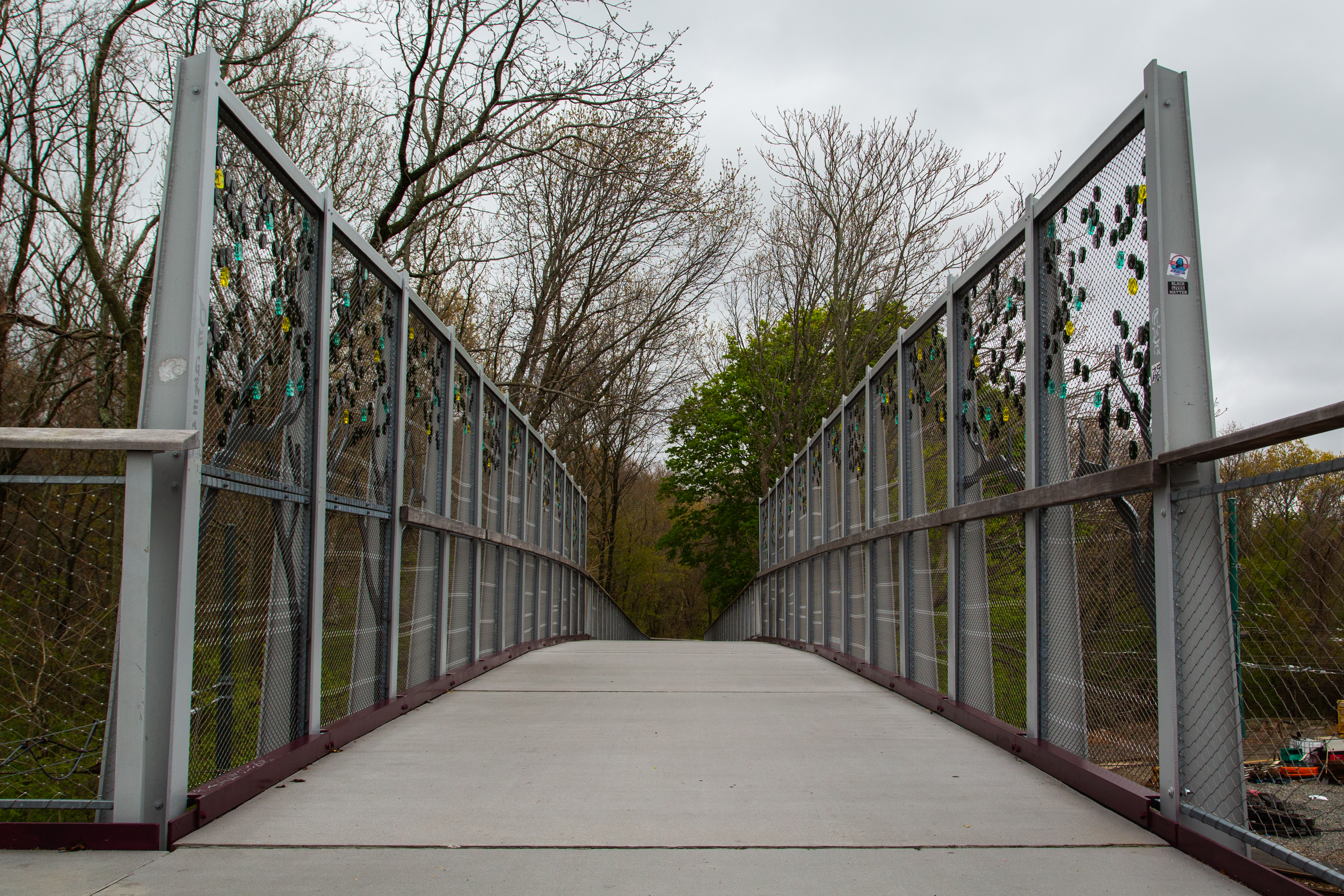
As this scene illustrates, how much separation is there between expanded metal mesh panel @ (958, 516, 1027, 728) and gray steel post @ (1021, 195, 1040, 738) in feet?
0.24

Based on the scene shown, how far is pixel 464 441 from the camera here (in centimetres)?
676

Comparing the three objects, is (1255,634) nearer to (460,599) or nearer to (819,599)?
(460,599)

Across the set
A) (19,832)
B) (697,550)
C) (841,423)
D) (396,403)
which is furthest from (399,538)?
(697,550)

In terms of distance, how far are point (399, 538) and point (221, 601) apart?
1810 mm

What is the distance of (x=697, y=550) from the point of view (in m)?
30.7

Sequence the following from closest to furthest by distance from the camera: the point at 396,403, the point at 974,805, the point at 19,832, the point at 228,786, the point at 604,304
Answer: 1. the point at 19,832
2. the point at 228,786
3. the point at 974,805
4. the point at 396,403
5. the point at 604,304

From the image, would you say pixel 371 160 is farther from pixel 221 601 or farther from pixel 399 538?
pixel 221 601

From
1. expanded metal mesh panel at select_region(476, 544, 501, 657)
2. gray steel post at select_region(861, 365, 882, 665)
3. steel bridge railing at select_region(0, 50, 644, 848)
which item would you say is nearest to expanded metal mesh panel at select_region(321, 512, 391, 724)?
steel bridge railing at select_region(0, 50, 644, 848)

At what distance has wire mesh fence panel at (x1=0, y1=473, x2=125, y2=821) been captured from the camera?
13.5 ft

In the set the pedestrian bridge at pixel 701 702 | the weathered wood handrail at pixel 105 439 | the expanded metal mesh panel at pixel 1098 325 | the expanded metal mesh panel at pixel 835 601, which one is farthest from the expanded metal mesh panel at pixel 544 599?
the weathered wood handrail at pixel 105 439

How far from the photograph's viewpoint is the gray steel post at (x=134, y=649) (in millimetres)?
2643

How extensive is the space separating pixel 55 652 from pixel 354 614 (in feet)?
5.37

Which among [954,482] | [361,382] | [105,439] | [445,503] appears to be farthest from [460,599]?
[105,439]

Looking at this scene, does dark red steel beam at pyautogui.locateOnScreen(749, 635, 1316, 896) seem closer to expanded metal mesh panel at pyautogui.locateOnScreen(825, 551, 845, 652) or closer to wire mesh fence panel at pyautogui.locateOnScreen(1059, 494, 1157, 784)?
wire mesh fence panel at pyautogui.locateOnScreen(1059, 494, 1157, 784)
